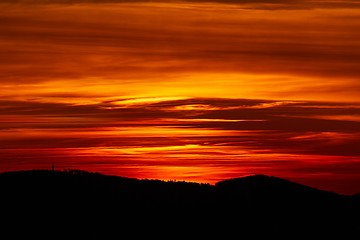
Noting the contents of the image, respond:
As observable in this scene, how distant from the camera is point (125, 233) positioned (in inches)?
1603

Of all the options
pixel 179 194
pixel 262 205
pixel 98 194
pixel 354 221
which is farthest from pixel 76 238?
pixel 354 221

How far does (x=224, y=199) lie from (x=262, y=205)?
202 cm

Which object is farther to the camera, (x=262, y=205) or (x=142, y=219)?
(x=262, y=205)

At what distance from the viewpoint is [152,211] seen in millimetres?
43344

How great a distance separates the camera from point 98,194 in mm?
44406

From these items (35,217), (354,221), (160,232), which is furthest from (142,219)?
(354,221)

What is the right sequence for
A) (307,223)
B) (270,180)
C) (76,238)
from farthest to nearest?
(270,180) < (307,223) < (76,238)

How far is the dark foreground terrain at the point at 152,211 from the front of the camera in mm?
41000

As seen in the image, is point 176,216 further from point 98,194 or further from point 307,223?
point 307,223

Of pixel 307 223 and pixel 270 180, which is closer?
pixel 307 223

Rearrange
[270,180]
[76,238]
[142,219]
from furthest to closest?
[270,180]
[142,219]
[76,238]

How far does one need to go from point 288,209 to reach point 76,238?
12.4 meters

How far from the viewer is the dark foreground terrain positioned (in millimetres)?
41000

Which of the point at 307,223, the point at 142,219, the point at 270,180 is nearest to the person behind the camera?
the point at 142,219
